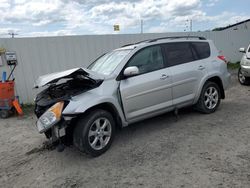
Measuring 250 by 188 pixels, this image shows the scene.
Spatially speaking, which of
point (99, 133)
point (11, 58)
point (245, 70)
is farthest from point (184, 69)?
point (11, 58)

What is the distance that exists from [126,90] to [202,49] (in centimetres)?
236

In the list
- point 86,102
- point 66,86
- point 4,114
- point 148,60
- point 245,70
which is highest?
point 148,60

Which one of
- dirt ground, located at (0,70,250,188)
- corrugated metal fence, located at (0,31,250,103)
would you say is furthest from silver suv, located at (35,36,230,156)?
corrugated metal fence, located at (0,31,250,103)

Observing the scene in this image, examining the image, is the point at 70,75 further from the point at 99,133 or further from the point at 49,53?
the point at 49,53

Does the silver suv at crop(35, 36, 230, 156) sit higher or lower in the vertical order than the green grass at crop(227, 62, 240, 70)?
higher

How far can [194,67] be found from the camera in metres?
5.23

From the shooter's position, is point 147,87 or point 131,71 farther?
point 147,87

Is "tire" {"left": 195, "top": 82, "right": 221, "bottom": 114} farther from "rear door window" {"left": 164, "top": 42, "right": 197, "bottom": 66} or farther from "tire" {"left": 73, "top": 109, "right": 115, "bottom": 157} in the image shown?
"tire" {"left": 73, "top": 109, "right": 115, "bottom": 157}

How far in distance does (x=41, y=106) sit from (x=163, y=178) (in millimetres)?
2211

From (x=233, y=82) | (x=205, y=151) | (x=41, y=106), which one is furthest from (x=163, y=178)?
(x=233, y=82)

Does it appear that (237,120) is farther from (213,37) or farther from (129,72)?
(213,37)

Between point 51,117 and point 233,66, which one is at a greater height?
point 51,117

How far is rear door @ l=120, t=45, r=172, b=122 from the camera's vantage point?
432cm

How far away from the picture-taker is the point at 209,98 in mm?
5609
